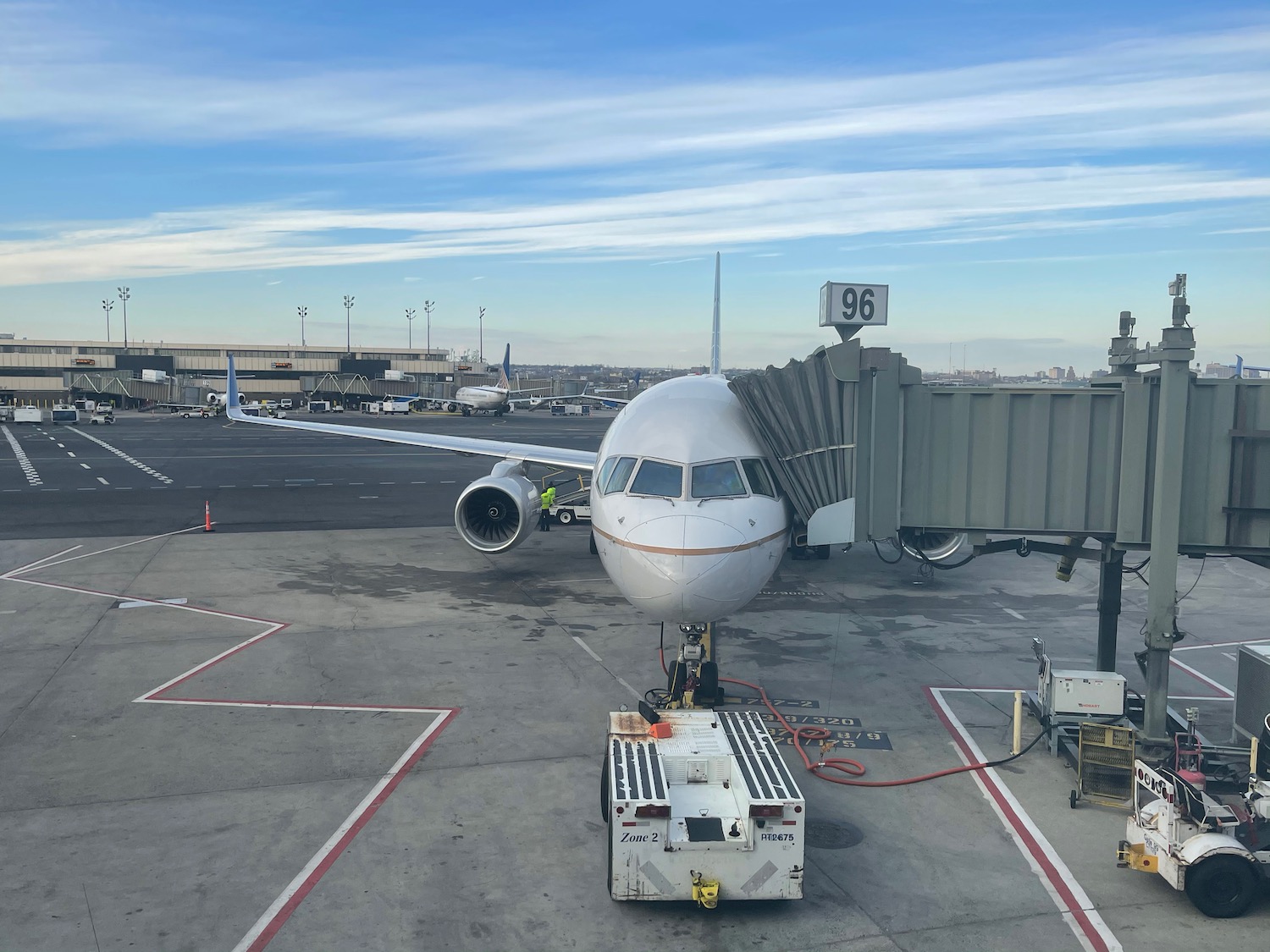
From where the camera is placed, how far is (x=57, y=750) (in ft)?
46.8

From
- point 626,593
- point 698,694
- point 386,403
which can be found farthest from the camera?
point 386,403

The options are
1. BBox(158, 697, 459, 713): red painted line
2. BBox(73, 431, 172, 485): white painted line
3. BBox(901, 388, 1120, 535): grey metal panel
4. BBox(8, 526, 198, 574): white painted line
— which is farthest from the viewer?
BBox(73, 431, 172, 485): white painted line

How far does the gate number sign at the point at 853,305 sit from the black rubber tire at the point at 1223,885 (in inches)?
347

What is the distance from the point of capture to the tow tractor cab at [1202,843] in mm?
10172

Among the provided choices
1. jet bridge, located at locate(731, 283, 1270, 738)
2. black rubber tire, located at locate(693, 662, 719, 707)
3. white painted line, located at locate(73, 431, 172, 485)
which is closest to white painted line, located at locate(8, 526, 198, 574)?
white painted line, located at locate(73, 431, 172, 485)

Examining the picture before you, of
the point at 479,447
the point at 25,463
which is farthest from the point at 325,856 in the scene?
the point at 25,463

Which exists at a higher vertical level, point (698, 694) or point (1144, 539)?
point (1144, 539)

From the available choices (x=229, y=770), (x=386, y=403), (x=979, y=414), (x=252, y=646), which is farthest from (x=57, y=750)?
(x=386, y=403)

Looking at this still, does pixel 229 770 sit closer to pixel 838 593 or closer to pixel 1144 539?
pixel 1144 539

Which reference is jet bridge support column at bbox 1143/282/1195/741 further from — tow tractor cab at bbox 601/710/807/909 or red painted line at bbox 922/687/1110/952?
tow tractor cab at bbox 601/710/807/909

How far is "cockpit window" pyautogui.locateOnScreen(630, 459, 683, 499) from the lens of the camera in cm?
1505

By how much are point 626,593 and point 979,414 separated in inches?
252

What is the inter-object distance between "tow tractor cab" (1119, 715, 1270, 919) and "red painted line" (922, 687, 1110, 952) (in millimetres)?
805

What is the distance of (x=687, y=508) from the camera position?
47.8 ft
